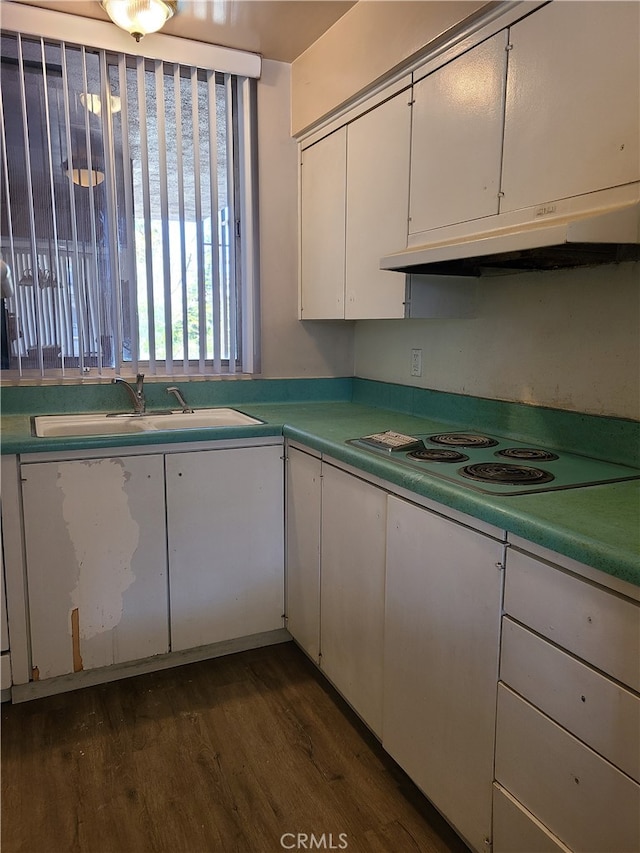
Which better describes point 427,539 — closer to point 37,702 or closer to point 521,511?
point 521,511

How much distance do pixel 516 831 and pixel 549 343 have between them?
4.14ft

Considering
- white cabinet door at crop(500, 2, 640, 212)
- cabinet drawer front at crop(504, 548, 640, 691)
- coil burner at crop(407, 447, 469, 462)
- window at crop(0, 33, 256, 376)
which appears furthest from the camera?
window at crop(0, 33, 256, 376)

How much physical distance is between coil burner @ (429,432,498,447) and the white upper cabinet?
1.45 feet

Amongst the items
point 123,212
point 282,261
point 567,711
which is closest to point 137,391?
point 123,212

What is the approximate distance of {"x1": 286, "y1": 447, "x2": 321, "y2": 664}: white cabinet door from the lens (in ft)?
6.79

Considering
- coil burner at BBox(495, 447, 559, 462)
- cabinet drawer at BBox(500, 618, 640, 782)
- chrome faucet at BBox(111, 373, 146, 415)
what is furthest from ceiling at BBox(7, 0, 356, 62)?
cabinet drawer at BBox(500, 618, 640, 782)

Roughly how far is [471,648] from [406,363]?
4.66 feet

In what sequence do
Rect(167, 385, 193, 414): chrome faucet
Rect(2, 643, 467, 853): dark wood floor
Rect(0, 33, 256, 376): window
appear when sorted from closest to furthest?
1. Rect(2, 643, 467, 853): dark wood floor
2. Rect(0, 33, 256, 376): window
3. Rect(167, 385, 193, 414): chrome faucet

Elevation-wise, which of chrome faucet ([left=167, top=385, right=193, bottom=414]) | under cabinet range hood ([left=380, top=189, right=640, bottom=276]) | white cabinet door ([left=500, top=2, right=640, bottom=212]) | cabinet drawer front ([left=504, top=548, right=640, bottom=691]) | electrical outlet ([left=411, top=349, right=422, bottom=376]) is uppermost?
white cabinet door ([left=500, top=2, right=640, bottom=212])

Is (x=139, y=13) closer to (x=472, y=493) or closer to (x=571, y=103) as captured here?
(x=571, y=103)

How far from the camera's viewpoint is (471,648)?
4.31 ft

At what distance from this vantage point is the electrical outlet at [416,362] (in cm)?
242

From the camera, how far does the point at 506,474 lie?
144cm

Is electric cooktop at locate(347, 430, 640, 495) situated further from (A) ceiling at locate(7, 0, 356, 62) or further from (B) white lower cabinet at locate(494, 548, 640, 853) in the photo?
(A) ceiling at locate(7, 0, 356, 62)
